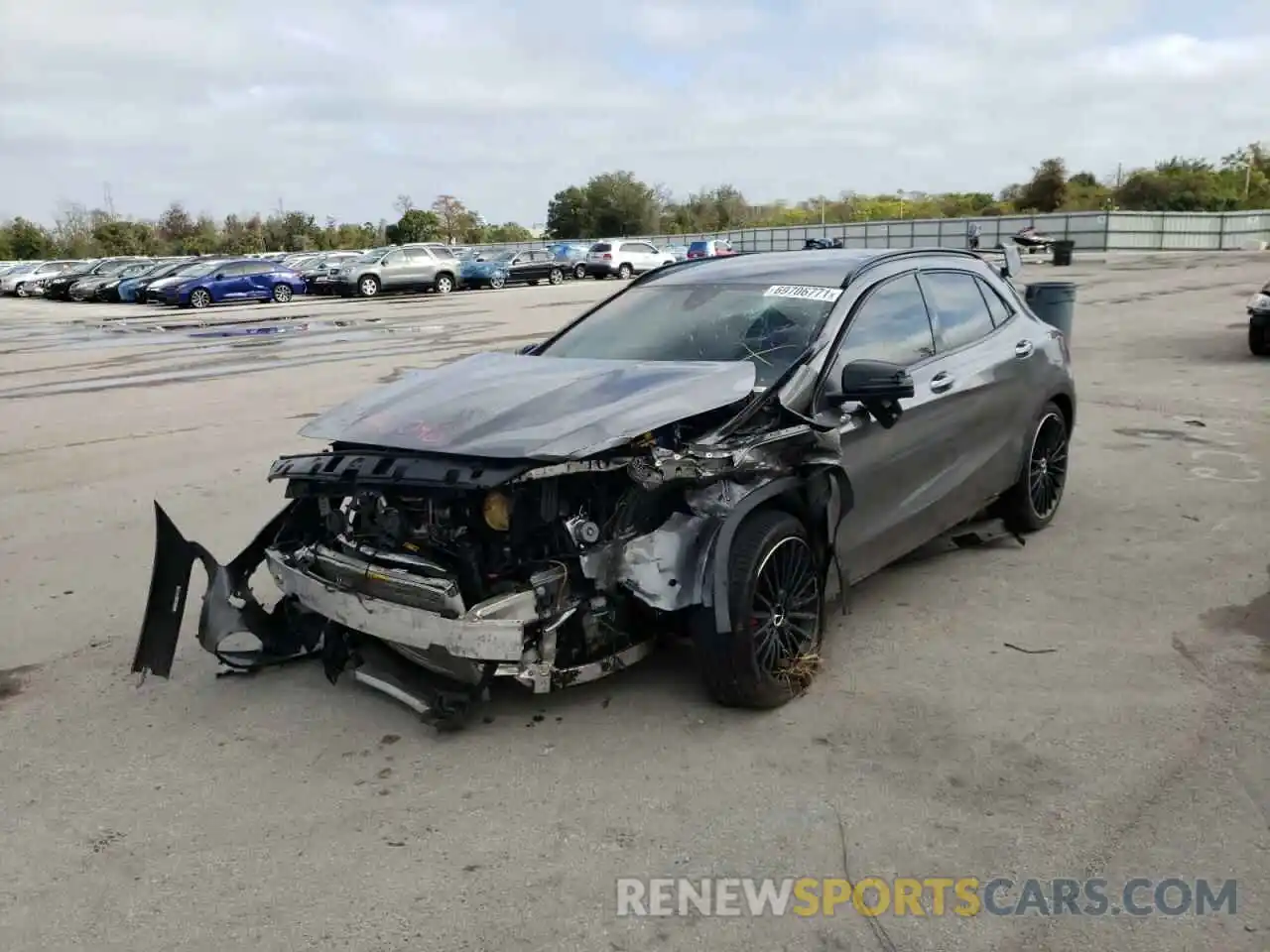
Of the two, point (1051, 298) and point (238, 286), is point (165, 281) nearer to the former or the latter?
point (238, 286)

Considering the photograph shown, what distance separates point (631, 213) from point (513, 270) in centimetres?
5265

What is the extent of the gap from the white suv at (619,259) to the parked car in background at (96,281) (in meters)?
17.6

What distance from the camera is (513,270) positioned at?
41781 mm

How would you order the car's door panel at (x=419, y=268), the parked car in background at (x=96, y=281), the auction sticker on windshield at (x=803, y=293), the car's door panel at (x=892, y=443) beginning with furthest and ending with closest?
the parked car in background at (x=96, y=281), the car's door panel at (x=419, y=268), the auction sticker on windshield at (x=803, y=293), the car's door panel at (x=892, y=443)

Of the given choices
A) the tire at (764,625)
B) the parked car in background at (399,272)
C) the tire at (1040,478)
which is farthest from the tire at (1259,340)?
the parked car in background at (399,272)

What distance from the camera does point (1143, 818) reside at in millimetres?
3389

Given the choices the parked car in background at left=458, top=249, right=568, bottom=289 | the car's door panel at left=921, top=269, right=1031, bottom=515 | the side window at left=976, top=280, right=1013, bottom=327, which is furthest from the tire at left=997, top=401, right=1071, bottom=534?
the parked car in background at left=458, top=249, right=568, bottom=289

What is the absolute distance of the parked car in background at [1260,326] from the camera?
1327 cm

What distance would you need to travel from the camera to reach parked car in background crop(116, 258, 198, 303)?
1496 inches

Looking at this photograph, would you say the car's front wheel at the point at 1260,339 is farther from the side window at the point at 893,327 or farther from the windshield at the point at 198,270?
the windshield at the point at 198,270

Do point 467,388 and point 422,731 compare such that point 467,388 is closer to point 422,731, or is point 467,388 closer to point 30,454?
point 422,731

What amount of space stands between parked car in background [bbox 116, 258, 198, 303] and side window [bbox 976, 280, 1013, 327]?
122ft
